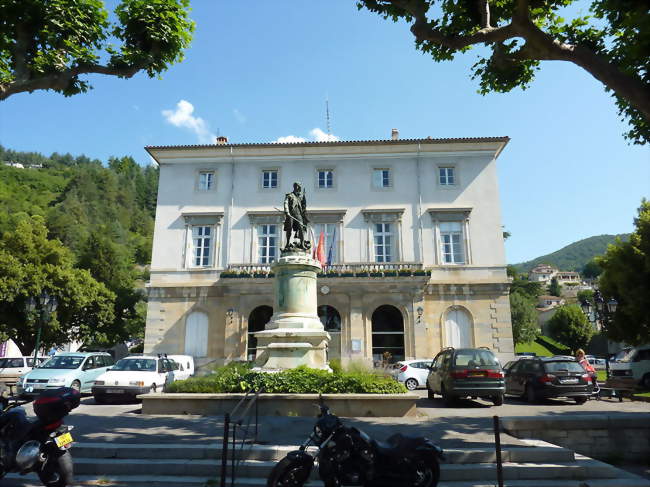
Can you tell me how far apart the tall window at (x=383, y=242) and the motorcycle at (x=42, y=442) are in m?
22.3

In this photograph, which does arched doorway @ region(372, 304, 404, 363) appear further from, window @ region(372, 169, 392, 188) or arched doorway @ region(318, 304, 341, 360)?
window @ region(372, 169, 392, 188)

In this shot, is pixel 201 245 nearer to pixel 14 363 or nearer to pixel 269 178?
pixel 269 178

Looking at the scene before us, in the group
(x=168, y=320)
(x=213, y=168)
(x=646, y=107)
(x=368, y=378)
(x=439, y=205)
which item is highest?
(x=213, y=168)

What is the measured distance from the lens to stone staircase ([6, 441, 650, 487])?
6.23 m

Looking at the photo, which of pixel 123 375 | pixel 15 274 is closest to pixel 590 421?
pixel 123 375

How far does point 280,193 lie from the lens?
92.8 feet

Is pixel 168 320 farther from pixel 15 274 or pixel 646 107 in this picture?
pixel 646 107

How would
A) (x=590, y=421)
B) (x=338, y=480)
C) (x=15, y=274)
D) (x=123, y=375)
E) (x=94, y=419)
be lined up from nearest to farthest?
(x=338, y=480) → (x=590, y=421) → (x=94, y=419) → (x=123, y=375) → (x=15, y=274)

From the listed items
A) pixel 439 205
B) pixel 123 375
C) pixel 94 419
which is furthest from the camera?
pixel 439 205

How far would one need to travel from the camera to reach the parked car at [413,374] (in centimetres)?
1906

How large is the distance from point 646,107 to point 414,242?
66.8ft

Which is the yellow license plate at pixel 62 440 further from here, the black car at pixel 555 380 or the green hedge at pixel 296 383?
the black car at pixel 555 380

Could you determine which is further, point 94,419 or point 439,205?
point 439,205

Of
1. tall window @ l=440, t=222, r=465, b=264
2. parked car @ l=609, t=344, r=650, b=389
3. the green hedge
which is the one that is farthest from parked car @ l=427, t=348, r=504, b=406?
tall window @ l=440, t=222, r=465, b=264
